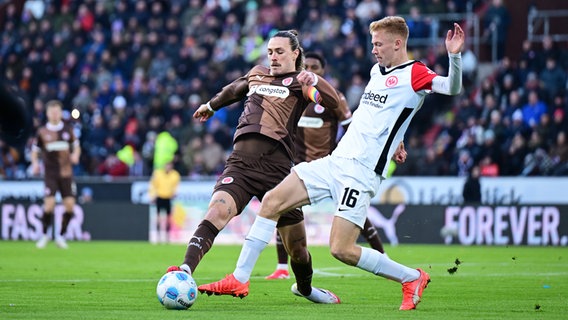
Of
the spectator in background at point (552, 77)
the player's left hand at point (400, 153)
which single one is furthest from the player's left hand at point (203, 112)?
the spectator in background at point (552, 77)

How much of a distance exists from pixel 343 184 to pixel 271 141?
1.21 meters

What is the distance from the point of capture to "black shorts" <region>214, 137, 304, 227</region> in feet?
30.0

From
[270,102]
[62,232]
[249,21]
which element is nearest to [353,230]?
[270,102]

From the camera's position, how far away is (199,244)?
874 centimetres

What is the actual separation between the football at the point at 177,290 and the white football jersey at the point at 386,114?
5.24 feet

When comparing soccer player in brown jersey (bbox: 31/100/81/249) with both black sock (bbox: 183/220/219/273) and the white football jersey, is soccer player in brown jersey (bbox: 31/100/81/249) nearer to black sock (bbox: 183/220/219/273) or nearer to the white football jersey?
black sock (bbox: 183/220/219/273)

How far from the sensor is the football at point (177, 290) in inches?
324

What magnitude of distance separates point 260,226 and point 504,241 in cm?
1302

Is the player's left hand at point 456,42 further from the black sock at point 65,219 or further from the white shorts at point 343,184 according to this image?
the black sock at point 65,219

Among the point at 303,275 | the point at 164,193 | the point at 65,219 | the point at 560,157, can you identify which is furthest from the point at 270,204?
the point at 164,193

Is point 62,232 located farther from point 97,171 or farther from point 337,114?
point 337,114

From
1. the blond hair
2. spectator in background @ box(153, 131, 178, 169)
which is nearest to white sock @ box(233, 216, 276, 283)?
the blond hair

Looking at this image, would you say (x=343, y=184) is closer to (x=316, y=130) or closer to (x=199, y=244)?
(x=199, y=244)

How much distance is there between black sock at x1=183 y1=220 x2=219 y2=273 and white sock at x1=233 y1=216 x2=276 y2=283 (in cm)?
32
